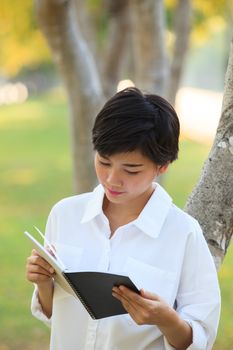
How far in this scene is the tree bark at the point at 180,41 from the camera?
24.3 feet

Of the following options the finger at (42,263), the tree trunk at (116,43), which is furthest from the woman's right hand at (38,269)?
the tree trunk at (116,43)

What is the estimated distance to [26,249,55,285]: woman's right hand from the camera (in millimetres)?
2281

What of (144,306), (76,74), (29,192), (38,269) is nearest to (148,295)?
(144,306)

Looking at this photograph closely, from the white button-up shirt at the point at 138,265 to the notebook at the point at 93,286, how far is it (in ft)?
0.35

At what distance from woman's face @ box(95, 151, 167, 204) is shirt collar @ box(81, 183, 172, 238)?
62mm

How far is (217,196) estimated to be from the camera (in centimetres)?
263

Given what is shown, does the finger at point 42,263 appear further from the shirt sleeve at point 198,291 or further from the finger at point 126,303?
the shirt sleeve at point 198,291

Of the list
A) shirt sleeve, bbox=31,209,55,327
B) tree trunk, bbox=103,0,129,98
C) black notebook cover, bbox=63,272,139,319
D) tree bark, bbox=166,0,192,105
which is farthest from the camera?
tree trunk, bbox=103,0,129,98

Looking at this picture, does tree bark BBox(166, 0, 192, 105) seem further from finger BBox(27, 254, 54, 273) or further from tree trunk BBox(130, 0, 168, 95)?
finger BBox(27, 254, 54, 273)

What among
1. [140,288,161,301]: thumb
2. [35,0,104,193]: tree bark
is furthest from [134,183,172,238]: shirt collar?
[35,0,104,193]: tree bark

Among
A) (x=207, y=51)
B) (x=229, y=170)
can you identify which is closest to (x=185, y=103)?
(x=229, y=170)

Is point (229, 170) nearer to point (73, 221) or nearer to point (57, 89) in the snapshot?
point (73, 221)

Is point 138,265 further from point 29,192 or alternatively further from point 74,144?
point 29,192

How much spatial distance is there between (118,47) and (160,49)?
2.03m
